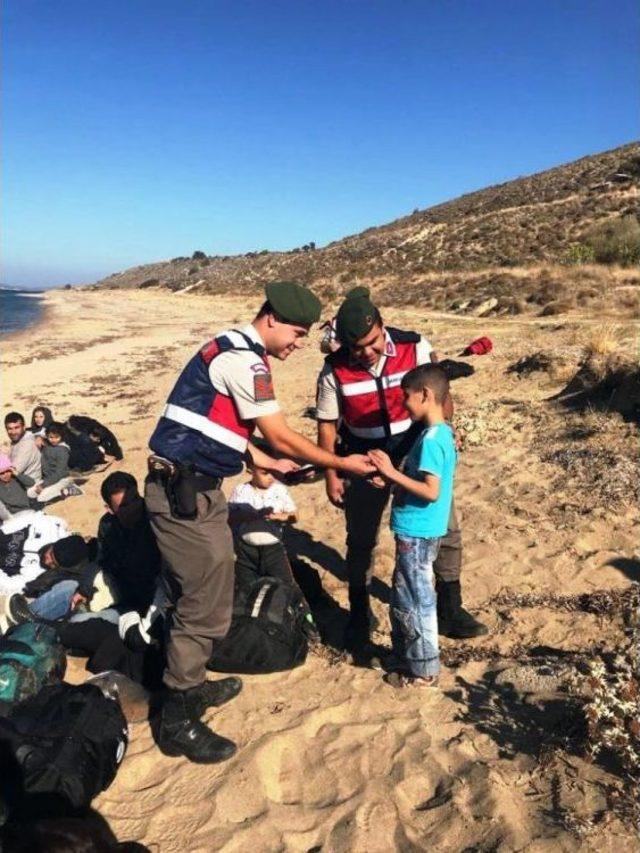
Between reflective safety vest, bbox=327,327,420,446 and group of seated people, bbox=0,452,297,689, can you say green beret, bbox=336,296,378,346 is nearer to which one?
reflective safety vest, bbox=327,327,420,446

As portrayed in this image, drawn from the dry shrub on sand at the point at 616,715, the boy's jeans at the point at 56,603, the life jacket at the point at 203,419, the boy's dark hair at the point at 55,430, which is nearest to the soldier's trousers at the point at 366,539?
the life jacket at the point at 203,419

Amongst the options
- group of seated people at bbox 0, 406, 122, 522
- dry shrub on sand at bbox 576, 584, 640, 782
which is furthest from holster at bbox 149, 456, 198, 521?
group of seated people at bbox 0, 406, 122, 522

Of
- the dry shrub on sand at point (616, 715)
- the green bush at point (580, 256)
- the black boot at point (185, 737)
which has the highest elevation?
the green bush at point (580, 256)

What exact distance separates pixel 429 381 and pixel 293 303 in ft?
2.51

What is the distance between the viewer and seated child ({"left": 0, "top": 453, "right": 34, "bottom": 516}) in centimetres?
661

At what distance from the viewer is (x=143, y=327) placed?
29.1 metres

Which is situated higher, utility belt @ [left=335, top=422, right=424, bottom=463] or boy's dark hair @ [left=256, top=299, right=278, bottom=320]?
boy's dark hair @ [left=256, top=299, right=278, bottom=320]

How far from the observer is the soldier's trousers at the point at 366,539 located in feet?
12.4

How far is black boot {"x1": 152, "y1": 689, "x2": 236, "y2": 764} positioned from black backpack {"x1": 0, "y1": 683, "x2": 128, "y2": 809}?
204mm

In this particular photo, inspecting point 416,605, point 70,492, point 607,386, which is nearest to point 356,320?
point 416,605

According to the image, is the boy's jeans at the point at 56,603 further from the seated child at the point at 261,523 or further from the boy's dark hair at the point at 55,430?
the boy's dark hair at the point at 55,430

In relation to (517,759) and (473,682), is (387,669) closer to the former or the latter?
(473,682)

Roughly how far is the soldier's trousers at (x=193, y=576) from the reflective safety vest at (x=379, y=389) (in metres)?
0.99

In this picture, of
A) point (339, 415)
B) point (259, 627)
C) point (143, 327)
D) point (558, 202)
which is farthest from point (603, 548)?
point (558, 202)
